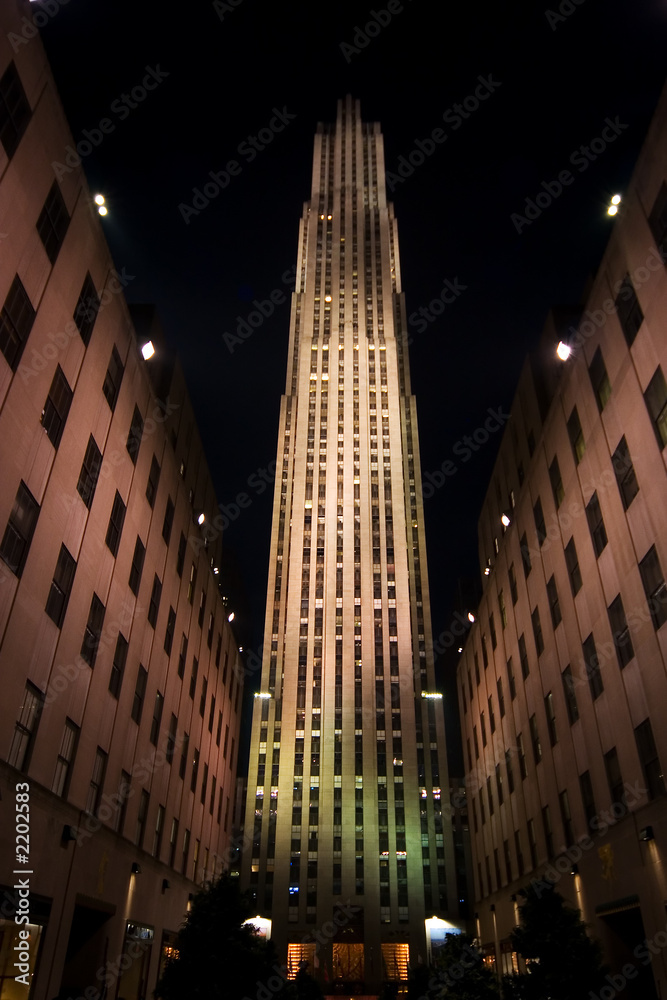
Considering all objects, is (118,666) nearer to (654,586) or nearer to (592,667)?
(592,667)

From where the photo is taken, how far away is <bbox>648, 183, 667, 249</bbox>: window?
70.6ft

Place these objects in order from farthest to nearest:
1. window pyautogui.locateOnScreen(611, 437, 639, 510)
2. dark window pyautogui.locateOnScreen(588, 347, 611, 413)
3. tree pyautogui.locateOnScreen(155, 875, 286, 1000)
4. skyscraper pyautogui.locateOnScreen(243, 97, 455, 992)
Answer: skyscraper pyautogui.locateOnScreen(243, 97, 455, 992)
dark window pyautogui.locateOnScreen(588, 347, 611, 413)
window pyautogui.locateOnScreen(611, 437, 639, 510)
tree pyautogui.locateOnScreen(155, 875, 286, 1000)

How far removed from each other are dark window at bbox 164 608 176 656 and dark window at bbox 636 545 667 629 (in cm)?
2376

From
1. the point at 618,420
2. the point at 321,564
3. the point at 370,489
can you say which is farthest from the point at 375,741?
the point at 618,420

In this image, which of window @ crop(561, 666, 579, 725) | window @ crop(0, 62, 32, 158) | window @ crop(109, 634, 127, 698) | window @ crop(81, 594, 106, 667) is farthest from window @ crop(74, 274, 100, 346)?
window @ crop(561, 666, 579, 725)

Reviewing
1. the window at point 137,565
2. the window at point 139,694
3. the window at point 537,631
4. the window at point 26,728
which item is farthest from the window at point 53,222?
the window at point 537,631

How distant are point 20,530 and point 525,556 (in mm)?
27167

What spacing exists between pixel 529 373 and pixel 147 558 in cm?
2287

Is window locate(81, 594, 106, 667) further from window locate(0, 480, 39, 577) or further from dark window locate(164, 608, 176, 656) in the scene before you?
dark window locate(164, 608, 176, 656)

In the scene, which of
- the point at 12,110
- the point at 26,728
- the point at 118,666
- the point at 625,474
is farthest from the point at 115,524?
the point at 625,474

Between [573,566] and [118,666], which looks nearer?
[118,666]

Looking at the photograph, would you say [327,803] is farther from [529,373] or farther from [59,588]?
[59,588]

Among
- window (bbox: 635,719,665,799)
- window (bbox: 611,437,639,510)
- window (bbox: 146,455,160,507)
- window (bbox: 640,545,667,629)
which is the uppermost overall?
window (bbox: 146,455,160,507)

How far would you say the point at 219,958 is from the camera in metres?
23.6
